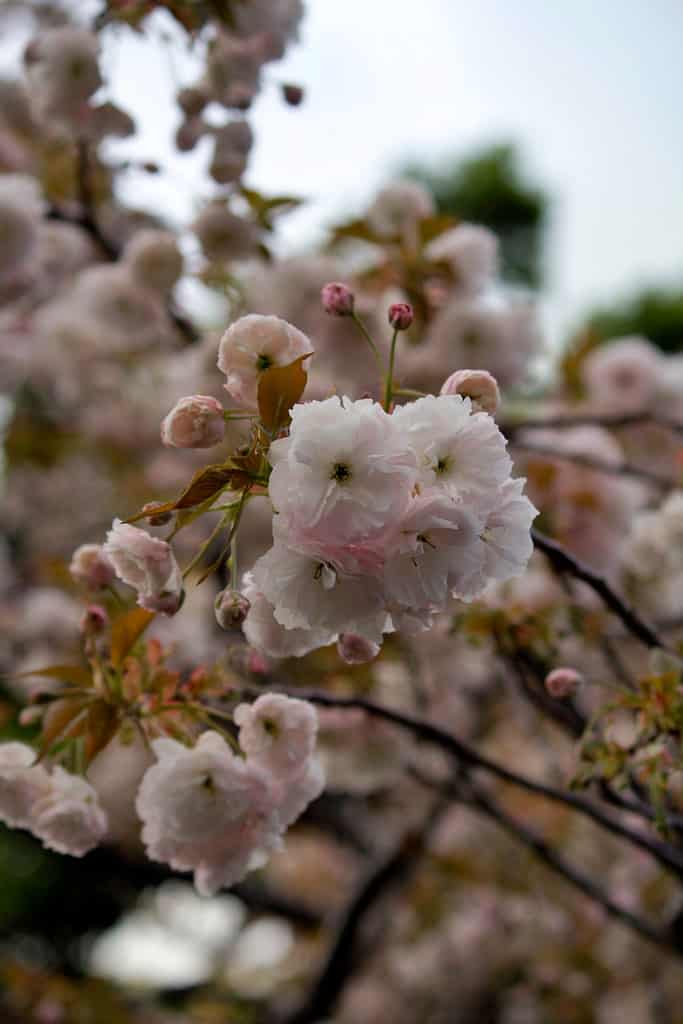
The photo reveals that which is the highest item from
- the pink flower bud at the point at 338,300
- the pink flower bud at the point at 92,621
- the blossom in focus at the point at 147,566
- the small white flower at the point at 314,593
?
the pink flower bud at the point at 338,300

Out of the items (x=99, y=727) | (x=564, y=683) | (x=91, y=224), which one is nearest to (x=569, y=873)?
(x=564, y=683)

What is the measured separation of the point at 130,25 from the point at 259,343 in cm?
92

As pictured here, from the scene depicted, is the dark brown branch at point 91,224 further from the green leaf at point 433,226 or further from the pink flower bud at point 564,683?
the pink flower bud at point 564,683

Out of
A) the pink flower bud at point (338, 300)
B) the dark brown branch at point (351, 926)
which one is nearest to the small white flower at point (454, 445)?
the pink flower bud at point (338, 300)

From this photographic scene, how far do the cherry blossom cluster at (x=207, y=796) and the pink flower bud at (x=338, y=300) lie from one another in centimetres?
34

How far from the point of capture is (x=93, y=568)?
2.88 feet

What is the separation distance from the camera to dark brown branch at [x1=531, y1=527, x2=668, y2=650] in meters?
0.78

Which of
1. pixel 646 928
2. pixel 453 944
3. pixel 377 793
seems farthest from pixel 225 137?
pixel 453 944

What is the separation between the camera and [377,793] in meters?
3.03

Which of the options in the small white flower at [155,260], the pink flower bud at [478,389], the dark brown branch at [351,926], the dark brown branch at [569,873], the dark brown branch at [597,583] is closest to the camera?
the pink flower bud at [478,389]

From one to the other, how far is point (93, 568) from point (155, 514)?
282 millimetres

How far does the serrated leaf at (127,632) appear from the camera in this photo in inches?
32.8

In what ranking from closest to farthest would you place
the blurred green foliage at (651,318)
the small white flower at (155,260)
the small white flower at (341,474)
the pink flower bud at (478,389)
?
the small white flower at (341,474) → the pink flower bud at (478,389) → the small white flower at (155,260) → the blurred green foliage at (651,318)

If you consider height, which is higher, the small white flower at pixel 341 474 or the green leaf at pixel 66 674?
the small white flower at pixel 341 474
